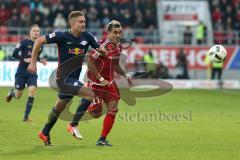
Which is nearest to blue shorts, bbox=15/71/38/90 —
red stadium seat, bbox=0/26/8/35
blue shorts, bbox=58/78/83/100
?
blue shorts, bbox=58/78/83/100

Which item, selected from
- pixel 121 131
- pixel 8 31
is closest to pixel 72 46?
pixel 121 131

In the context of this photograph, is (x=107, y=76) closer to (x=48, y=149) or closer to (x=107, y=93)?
(x=107, y=93)

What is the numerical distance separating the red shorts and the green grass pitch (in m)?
0.88

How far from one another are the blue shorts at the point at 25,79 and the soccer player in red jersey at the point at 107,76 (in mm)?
4165

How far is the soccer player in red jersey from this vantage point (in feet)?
40.9

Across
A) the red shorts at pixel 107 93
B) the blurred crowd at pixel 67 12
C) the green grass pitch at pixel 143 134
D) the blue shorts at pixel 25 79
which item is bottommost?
the green grass pitch at pixel 143 134

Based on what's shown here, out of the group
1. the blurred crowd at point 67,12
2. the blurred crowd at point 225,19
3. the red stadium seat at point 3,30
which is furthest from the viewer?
Answer: the blurred crowd at point 225,19

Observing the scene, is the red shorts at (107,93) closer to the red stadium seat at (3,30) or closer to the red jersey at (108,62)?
the red jersey at (108,62)

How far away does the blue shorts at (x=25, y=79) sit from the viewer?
17.6 m

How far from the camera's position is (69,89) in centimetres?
1230

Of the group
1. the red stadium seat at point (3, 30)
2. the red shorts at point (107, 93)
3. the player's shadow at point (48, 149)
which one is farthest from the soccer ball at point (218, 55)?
the red stadium seat at point (3, 30)

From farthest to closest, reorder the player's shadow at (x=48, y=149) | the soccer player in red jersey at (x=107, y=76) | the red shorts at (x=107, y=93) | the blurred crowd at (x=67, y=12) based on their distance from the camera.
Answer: the blurred crowd at (x=67, y=12) < the red shorts at (x=107, y=93) < the soccer player in red jersey at (x=107, y=76) < the player's shadow at (x=48, y=149)

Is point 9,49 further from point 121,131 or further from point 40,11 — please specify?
point 121,131

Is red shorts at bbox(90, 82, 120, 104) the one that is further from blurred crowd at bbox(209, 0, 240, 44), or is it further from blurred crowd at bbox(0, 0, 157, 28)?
blurred crowd at bbox(209, 0, 240, 44)
